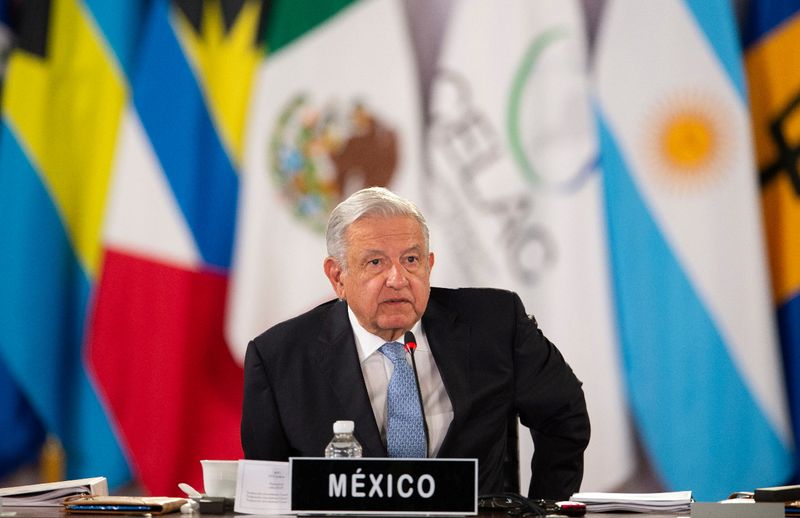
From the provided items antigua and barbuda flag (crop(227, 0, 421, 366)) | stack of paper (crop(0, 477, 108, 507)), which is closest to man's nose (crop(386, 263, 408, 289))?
stack of paper (crop(0, 477, 108, 507))

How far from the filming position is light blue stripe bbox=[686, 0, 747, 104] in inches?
159

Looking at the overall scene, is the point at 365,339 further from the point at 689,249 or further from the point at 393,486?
the point at 689,249

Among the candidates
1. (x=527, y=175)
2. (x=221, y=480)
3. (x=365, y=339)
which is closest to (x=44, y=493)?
(x=221, y=480)

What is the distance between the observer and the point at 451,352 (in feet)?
8.44

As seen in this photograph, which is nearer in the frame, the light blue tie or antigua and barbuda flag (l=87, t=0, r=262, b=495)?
the light blue tie

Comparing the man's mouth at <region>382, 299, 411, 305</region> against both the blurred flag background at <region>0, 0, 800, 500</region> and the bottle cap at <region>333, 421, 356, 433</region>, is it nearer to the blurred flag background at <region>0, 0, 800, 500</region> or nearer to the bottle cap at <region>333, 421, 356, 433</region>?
the bottle cap at <region>333, 421, 356, 433</region>

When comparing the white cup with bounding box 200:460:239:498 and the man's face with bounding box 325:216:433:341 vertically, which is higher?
the man's face with bounding box 325:216:433:341

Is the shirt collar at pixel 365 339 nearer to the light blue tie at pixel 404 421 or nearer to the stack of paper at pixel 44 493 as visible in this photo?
the light blue tie at pixel 404 421

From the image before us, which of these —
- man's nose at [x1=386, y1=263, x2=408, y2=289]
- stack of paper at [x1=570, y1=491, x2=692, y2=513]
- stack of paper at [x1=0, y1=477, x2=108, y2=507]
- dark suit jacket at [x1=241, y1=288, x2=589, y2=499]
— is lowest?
stack of paper at [x1=570, y1=491, x2=692, y2=513]

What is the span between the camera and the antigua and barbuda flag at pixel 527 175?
13.4 feet

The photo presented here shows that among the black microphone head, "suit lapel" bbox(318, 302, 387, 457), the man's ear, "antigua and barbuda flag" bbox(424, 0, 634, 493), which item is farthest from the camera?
"antigua and barbuda flag" bbox(424, 0, 634, 493)

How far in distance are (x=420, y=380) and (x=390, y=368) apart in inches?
3.4

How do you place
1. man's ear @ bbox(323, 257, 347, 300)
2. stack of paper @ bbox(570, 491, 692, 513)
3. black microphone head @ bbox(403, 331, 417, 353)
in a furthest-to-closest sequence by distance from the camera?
1. man's ear @ bbox(323, 257, 347, 300)
2. black microphone head @ bbox(403, 331, 417, 353)
3. stack of paper @ bbox(570, 491, 692, 513)

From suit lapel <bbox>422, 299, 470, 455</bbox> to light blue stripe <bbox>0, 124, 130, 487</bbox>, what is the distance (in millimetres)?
2095
